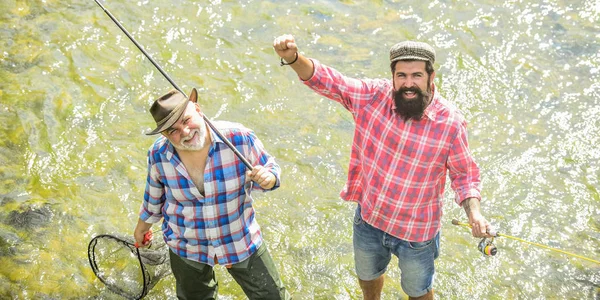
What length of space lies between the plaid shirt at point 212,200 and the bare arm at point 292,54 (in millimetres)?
493

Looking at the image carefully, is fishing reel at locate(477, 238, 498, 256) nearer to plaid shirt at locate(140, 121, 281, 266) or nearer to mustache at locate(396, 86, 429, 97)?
mustache at locate(396, 86, 429, 97)

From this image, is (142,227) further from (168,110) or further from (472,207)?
(472,207)

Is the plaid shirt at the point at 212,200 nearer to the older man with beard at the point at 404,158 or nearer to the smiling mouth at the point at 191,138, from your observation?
the smiling mouth at the point at 191,138

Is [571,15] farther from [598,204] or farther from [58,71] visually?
[58,71]

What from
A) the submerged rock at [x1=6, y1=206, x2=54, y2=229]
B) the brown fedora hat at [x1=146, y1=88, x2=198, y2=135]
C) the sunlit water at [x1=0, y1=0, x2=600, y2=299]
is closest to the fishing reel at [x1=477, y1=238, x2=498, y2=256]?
the sunlit water at [x1=0, y1=0, x2=600, y2=299]

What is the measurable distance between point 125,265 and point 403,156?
2644 mm

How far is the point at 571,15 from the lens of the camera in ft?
29.0

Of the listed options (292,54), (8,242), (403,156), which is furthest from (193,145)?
(8,242)

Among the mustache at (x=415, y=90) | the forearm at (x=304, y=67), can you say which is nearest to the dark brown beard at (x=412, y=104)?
the mustache at (x=415, y=90)

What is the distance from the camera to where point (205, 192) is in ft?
12.1

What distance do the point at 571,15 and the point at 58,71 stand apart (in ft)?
23.0

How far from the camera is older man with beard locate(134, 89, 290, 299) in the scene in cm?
360

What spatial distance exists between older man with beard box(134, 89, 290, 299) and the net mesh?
89 cm

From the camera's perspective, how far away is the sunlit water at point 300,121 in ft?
17.4
